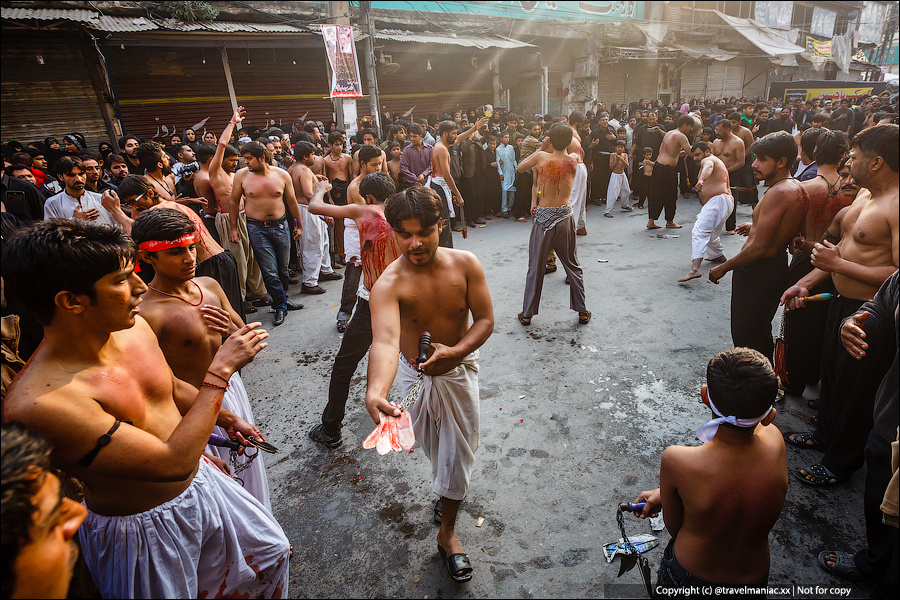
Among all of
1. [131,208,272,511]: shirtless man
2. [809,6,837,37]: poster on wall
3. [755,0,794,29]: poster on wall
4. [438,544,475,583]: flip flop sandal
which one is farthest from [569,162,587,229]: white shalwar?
[809,6,837,37]: poster on wall

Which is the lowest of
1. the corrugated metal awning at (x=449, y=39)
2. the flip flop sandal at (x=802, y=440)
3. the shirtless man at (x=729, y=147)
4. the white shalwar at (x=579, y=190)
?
the flip flop sandal at (x=802, y=440)

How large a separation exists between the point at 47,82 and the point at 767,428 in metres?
14.4

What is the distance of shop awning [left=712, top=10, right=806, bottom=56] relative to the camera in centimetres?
2408

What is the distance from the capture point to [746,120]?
1289cm

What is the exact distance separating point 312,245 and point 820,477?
599 cm

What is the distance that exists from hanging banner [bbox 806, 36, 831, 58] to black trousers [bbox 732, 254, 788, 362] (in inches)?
1456

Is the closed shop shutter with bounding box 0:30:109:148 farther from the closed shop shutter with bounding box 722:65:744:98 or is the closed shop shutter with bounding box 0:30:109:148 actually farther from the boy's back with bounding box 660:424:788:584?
the closed shop shutter with bounding box 722:65:744:98

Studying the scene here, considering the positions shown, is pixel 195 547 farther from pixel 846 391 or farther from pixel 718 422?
pixel 846 391

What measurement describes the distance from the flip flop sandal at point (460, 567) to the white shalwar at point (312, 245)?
193 inches

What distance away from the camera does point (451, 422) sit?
2377 millimetres

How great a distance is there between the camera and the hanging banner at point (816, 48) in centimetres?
3023

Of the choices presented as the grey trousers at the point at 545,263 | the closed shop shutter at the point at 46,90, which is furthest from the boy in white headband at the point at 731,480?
the closed shop shutter at the point at 46,90

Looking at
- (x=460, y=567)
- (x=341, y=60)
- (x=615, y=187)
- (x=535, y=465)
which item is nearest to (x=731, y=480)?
(x=460, y=567)

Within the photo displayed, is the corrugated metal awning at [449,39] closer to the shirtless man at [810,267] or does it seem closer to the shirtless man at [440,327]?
the shirtless man at [810,267]
